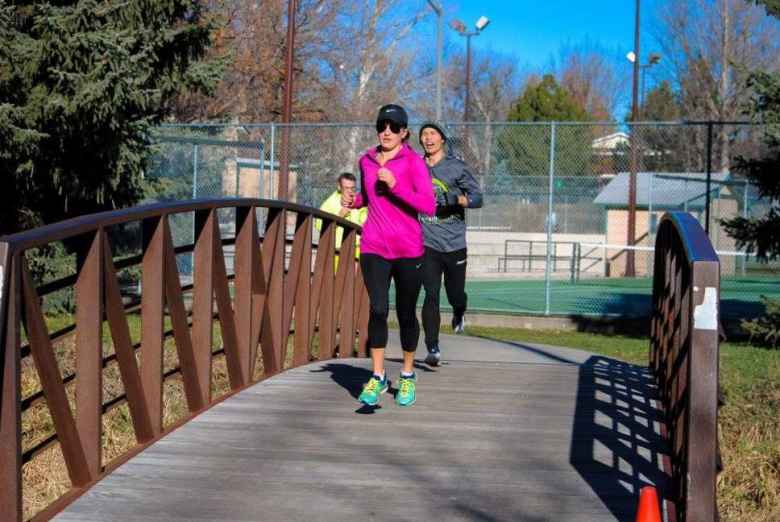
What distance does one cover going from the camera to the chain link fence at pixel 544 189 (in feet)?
62.4

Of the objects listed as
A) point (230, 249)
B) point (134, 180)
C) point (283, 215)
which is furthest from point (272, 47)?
point (283, 215)

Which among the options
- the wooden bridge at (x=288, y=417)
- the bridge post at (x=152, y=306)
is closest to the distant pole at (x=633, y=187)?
the wooden bridge at (x=288, y=417)

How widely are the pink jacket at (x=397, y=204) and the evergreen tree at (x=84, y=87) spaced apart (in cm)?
525

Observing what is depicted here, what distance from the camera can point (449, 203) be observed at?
343 inches

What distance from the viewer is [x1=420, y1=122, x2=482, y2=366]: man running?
8.67 meters

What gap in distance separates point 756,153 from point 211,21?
89.8 feet

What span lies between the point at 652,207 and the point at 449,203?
86.3ft

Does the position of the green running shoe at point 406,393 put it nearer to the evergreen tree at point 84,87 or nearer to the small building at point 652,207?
the evergreen tree at point 84,87

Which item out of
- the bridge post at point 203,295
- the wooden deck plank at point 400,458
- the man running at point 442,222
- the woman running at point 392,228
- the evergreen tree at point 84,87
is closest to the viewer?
the wooden deck plank at point 400,458

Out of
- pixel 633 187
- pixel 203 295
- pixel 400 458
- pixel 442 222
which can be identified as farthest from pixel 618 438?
pixel 633 187

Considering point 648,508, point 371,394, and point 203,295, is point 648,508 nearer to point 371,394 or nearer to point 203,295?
point 371,394

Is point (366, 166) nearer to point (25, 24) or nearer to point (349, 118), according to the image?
point (25, 24)

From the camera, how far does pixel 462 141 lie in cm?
2005

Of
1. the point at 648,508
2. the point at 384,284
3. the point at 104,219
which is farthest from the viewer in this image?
the point at 384,284
